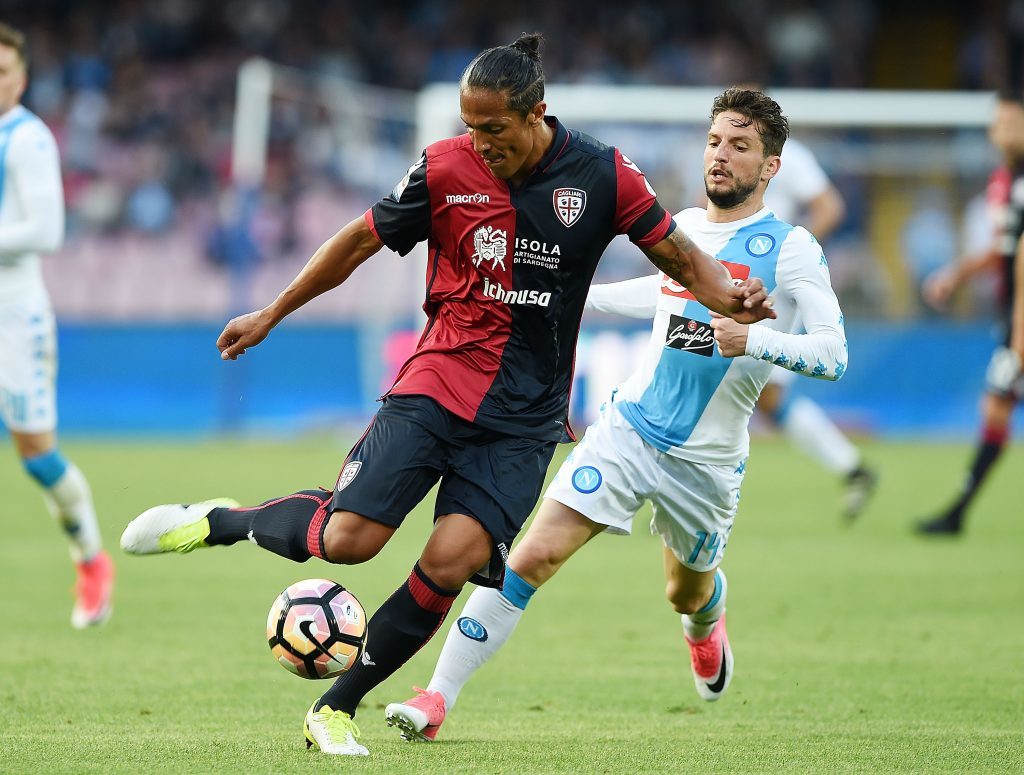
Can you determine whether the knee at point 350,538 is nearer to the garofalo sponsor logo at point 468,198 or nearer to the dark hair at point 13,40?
the garofalo sponsor logo at point 468,198

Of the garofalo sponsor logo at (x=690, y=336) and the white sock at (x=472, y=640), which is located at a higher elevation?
the garofalo sponsor logo at (x=690, y=336)

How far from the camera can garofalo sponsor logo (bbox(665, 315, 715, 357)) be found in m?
5.36

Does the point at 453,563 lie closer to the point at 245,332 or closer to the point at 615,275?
the point at 245,332

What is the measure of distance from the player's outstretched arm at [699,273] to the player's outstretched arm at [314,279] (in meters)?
0.93

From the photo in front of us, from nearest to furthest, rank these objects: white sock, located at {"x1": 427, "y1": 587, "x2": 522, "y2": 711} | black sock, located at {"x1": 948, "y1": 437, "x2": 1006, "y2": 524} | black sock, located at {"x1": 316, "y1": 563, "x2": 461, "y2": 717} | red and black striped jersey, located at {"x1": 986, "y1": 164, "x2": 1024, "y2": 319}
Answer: black sock, located at {"x1": 316, "y1": 563, "x2": 461, "y2": 717}
white sock, located at {"x1": 427, "y1": 587, "x2": 522, "y2": 711}
black sock, located at {"x1": 948, "y1": 437, "x2": 1006, "y2": 524}
red and black striped jersey, located at {"x1": 986, "y1": 164, "x2": 1024, "y2": 319}

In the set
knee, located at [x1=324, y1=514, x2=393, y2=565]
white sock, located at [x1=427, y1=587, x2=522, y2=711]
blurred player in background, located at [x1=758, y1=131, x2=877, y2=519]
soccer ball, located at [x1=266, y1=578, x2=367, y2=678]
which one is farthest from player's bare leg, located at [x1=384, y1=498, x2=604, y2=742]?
blurred player in background, located at [x1=758, y1=131, x2=877, y2=519]

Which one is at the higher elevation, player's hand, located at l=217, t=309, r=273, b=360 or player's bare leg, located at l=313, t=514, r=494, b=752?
player's hand, located at l=217, t=309, r=273, b=360

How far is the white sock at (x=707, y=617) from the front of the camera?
5.68 metres

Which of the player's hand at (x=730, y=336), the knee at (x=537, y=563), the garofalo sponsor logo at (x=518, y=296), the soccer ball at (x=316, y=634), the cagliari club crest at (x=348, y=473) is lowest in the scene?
the soccer ball at (x=316, y=634)

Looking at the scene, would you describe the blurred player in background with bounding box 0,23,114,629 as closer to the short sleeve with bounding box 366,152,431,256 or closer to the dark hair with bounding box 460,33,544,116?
the short sleeve with bounding box 366,152,431,256

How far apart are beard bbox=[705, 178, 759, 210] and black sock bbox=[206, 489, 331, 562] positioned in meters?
1.79

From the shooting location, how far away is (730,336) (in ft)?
15.4

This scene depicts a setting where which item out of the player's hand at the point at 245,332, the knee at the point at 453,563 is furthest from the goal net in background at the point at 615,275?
the knee at the point at 453,563

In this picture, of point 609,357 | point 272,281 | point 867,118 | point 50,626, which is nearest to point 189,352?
point 272,281
